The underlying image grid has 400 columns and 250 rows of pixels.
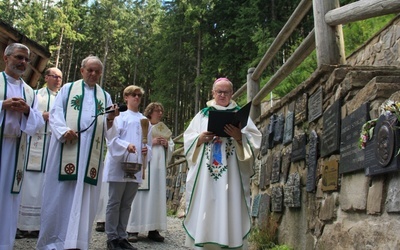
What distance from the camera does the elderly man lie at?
12.0ft

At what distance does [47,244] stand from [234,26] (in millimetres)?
22522

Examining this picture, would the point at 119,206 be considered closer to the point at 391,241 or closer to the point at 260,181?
the point at 260,181

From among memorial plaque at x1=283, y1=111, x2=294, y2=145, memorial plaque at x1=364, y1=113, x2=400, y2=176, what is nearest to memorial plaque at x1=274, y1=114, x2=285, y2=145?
memorial plaque at x1=283, y1=111, x2=294, y2=145

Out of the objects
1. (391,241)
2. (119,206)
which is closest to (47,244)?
(119,206)

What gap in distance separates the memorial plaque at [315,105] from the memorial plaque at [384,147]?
1299mm

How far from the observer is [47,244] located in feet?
11.9

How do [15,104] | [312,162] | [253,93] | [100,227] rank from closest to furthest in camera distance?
[15,104], [312,162], [100,227], [253,93]

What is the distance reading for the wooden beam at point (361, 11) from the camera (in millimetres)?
3062

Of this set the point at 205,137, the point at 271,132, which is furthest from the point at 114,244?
the point at 271,132

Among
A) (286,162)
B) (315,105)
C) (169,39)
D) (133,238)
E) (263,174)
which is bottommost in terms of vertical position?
(133,238)

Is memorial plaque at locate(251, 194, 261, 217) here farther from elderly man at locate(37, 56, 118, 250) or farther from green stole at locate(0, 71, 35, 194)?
green stole at locate(0, 71, 35, 194)

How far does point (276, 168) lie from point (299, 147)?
0.83 meters

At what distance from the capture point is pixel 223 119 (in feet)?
12.5

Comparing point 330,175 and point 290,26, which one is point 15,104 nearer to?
point 330,175
